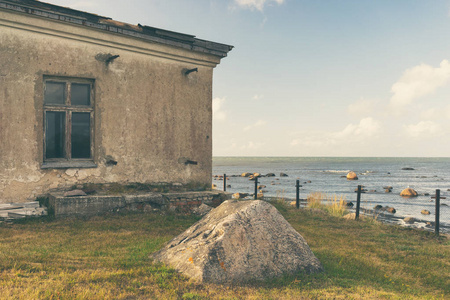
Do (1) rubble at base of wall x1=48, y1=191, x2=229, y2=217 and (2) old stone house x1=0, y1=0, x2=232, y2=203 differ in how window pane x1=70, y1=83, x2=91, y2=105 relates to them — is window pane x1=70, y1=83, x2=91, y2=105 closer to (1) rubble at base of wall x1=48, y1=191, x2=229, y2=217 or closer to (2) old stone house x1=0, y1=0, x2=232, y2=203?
(2) old stone house x1=0, y1=0, x2=232, y2=203

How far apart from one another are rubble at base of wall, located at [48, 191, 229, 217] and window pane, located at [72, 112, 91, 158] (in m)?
1.28

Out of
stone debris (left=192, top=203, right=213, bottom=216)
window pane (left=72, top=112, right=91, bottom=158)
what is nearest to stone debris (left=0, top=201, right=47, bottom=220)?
window pane (left=72, top=112, right=91, bottom=158)

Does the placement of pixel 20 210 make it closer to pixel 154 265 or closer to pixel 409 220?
pixel 154 265

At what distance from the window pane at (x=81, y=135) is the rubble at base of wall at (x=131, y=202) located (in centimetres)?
128

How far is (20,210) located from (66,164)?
1.39 meters

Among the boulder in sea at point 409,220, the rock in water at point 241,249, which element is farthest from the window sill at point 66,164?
the boulder in sea at point 409,220

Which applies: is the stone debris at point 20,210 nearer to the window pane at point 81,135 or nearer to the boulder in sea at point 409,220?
the window pane at point 81,135

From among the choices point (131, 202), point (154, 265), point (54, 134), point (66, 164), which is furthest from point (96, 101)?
point (154, 265)

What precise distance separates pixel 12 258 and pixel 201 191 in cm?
577

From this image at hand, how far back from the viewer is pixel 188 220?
8344mm

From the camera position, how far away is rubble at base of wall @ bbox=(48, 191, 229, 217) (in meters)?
7.56

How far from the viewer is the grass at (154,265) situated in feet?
12.3

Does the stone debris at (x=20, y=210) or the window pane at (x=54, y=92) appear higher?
the window pane at (x=54, y=92)

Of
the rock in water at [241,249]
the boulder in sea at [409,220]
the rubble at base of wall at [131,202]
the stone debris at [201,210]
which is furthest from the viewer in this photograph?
the boulder in sea at [409,220]
